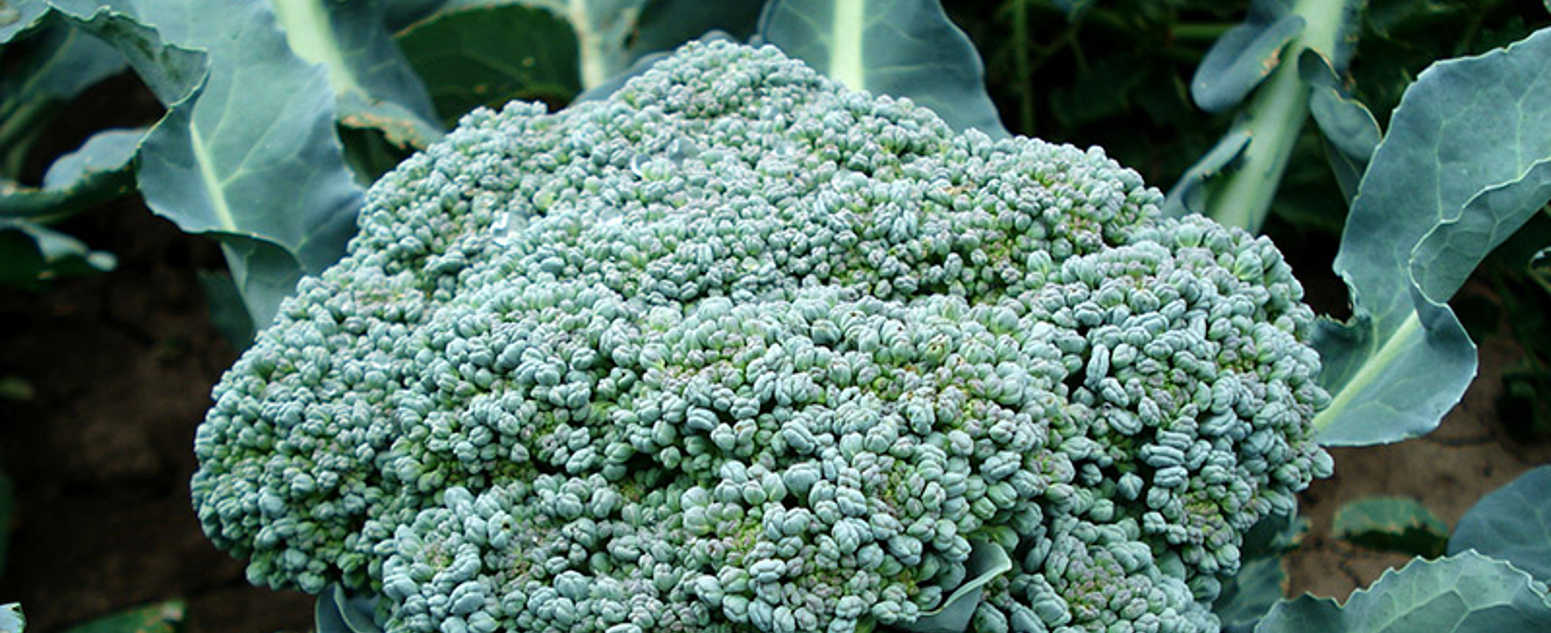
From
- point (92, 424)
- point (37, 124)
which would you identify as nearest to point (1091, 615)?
point (92, 424)

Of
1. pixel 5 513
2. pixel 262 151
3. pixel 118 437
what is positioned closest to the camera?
pixel 262 151

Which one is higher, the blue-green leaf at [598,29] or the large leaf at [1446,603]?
the blue-green leaf at [598,29]

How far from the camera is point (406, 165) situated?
1130 mm

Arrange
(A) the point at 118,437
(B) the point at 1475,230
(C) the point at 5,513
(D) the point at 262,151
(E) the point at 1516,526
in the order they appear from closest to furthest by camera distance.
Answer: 1. (B) the point at 1475,230
2. (E) the point at 1516,526
3. (D) the point at 262,151
4. (C) the point at 5,513
5. (A) the point at 118,437

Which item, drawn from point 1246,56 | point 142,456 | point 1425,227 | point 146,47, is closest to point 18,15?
point 146,47

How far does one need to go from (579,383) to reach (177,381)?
114 centimetres

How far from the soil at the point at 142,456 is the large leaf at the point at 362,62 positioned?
2.12 feet

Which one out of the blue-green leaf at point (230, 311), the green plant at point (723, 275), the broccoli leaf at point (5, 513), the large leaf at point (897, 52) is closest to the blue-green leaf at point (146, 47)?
the green plant at point (723, 275)

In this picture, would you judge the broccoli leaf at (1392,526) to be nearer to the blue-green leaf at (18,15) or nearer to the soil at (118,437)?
the soil at (118,437)

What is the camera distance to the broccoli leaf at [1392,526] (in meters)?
1.33

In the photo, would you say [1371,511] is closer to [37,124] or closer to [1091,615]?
[1091,615]

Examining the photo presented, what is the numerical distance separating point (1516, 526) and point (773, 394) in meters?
0.79

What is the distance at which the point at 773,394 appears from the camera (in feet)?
2.89

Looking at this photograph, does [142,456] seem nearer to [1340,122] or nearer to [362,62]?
[362,62]
